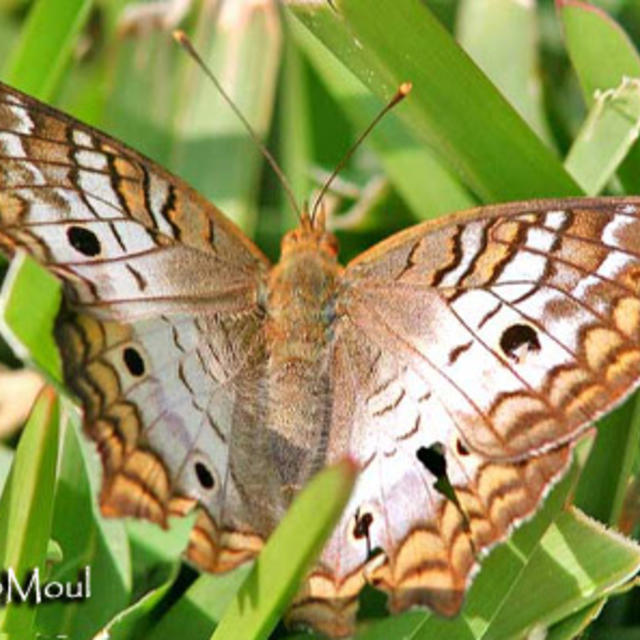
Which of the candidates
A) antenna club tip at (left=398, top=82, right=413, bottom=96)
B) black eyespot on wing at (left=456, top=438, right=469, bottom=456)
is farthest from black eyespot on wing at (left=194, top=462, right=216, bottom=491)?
antenna club tip at (left=398, top=82, right=413, bottom=96)

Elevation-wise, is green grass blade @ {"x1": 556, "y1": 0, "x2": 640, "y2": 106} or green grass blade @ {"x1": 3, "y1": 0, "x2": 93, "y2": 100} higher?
green grass blade @ {"x1": 556, "y1": 0, "x2": 640, "y2": 106}

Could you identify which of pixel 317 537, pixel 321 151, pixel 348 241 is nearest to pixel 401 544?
pixel 317 537

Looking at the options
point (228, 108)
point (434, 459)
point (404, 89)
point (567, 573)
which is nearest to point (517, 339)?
point (434, 459)

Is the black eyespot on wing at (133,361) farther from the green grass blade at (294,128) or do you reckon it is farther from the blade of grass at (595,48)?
the blade of grass at (595,48)

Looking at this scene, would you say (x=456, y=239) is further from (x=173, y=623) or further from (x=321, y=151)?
(x=321, y=151)

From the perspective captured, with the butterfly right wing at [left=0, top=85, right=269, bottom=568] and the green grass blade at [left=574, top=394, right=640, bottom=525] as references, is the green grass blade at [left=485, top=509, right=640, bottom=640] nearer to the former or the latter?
the green grass blade at [left=574, top=394, right=640, bottom=525]

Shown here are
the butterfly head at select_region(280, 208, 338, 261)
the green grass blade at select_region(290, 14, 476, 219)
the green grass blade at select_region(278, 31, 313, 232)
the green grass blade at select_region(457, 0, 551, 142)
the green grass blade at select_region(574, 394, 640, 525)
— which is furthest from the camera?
the green grass blade at select_region(278, 31, 313, 232)
